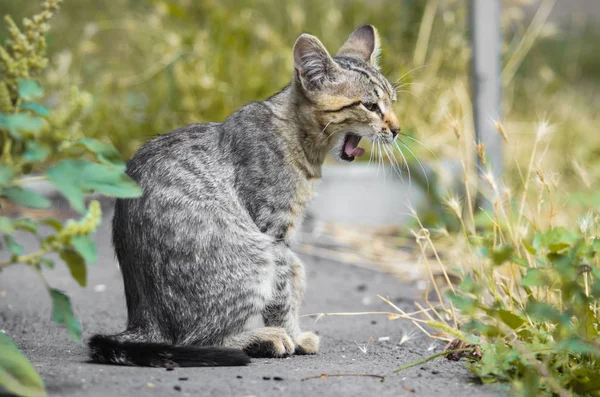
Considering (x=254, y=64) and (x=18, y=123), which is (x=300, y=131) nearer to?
(x=18, y=123)

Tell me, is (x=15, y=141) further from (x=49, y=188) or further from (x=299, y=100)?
(x=49, y=188)

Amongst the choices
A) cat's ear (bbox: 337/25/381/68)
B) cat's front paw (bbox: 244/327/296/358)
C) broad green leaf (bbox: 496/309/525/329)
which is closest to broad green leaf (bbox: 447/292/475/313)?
broad green leaf (bbox: 496/309/525/329)

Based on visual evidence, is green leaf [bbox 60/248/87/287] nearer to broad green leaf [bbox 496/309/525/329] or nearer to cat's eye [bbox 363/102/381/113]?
broad green leaf [bbox 496/309/525/329]

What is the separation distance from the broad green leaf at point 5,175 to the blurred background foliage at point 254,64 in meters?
2.97

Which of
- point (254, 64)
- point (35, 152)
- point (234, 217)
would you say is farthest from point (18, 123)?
point (254, 64)

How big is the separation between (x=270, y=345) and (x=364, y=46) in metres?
1.46

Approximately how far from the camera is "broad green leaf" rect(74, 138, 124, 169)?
6.71 feet

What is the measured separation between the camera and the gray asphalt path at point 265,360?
6.97ft

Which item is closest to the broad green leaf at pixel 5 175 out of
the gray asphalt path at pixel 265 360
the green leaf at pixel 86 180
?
the green leaf at pixel 86 180

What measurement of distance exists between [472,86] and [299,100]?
4.77 ft

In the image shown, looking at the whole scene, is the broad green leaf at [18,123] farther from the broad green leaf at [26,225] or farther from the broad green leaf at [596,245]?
the broad green leaf at [596,245]

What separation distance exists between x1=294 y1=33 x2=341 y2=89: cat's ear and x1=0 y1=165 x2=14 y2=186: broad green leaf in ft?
4.23

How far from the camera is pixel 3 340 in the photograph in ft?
6.56

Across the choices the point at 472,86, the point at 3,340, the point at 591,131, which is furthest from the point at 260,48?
the point at 3,340
